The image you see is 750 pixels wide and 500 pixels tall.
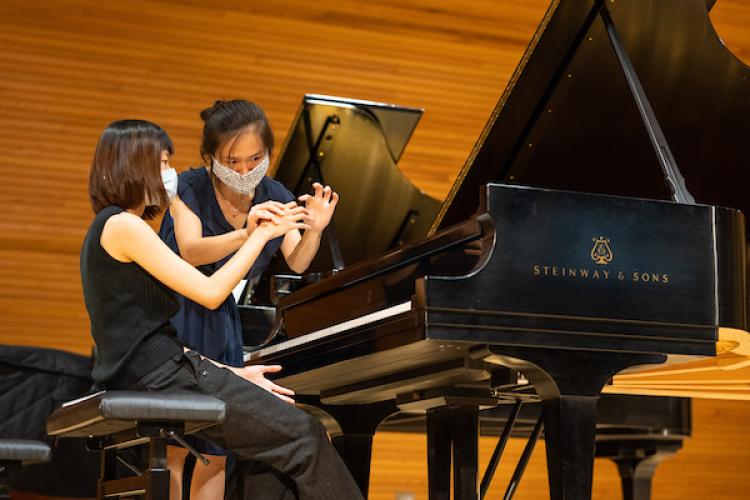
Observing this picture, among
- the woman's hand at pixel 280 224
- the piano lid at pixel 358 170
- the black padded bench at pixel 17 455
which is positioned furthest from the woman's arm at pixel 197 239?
the piano lid at pixel 358 170

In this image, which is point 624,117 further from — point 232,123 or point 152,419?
point 152,419

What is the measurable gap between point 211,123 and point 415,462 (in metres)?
3.72

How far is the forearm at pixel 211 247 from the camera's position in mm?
2850

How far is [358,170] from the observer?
4.39 meters

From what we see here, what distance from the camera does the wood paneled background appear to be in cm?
584

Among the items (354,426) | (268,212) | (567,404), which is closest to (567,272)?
(567,404)

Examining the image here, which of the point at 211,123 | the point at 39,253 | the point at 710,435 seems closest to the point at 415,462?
the point at 710,435

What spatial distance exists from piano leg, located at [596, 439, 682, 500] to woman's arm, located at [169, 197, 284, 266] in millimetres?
2029

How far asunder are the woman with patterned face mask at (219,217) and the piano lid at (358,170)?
3.47ft

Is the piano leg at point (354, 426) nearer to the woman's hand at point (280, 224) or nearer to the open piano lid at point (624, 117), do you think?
the open piano lid at point (624, 117)

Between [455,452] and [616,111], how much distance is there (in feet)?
3.59

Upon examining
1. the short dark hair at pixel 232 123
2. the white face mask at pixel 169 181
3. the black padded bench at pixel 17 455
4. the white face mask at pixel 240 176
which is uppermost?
the short dark hair at pixel 232 123

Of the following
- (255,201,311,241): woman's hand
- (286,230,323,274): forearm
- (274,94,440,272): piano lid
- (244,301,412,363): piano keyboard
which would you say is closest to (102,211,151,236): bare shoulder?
(255,201,311,241): woman's hand

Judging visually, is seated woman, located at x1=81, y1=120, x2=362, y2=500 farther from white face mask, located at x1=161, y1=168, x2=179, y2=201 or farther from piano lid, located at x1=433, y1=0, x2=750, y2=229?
piano lid, located at x1=433, y1=0, x2=750, y2=229
